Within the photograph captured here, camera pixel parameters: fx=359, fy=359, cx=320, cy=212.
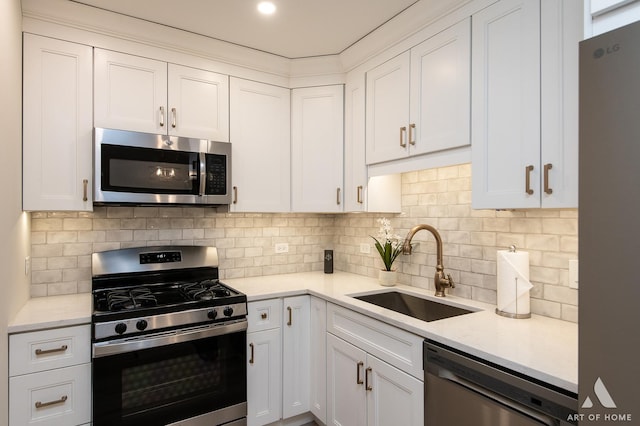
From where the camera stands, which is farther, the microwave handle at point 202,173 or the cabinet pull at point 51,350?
the microwave handle at point 202,173

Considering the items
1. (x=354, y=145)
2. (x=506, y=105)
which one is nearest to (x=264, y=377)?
(x=354, y=145)

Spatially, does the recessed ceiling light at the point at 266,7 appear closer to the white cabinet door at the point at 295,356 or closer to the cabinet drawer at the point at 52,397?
the white cabinet door at the point at 295,356

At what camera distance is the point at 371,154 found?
95.1 inches

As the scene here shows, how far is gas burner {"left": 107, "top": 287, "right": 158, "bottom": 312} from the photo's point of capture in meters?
1.86

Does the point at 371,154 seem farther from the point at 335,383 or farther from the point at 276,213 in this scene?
the point at 335,383

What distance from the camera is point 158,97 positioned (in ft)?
7.45

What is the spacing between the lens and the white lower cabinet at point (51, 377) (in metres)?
1.63

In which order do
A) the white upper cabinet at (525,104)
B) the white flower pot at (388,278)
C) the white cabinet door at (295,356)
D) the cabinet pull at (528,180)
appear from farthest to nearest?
1. the white flower pot at (388,278)
2. the white cabinet door at (295,356)
3. the cabinet pull at (528,180)
4. the white upper cabinet at (525,104)

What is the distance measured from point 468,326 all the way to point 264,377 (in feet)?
4.41

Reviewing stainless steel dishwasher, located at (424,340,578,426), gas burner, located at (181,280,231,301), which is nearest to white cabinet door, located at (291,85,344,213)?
gas burner, located at (181,280,231,301)

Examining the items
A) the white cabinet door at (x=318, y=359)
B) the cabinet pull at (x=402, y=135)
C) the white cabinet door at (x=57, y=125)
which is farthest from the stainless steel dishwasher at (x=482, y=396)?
the white cabinet door at (x=57, y=125)

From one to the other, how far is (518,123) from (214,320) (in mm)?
1832

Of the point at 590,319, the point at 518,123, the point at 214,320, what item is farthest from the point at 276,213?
the point at 590,319

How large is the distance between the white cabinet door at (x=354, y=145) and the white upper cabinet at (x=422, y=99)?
8 cm
